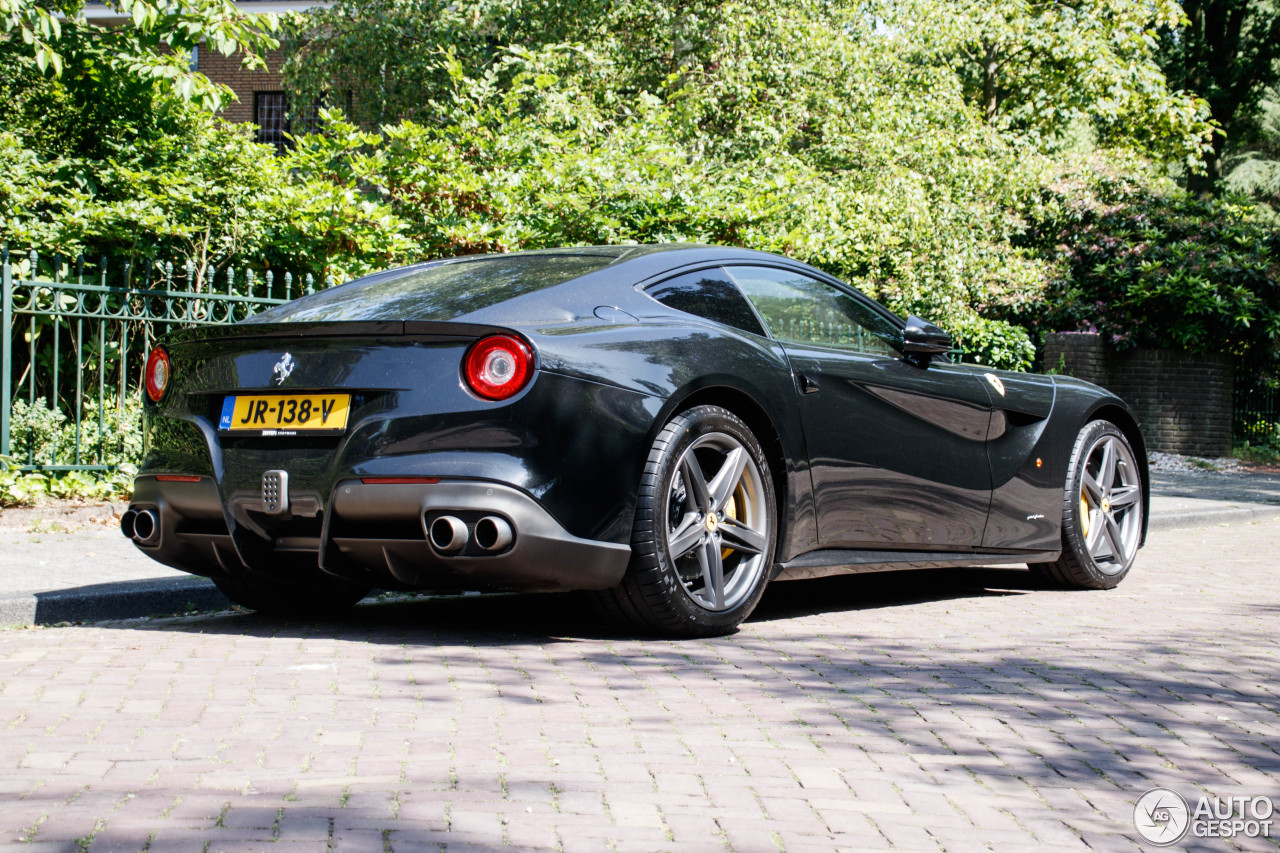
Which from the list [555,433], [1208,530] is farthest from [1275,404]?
[555,433]

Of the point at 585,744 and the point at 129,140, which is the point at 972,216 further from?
the point at 585,744

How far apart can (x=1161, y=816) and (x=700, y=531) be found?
6.84 feet

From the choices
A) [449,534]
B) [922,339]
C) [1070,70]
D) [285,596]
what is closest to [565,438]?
[449,534]

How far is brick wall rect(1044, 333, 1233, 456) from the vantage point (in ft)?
63.0

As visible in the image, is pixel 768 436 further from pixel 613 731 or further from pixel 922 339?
pixel 613 731

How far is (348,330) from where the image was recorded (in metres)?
4.51

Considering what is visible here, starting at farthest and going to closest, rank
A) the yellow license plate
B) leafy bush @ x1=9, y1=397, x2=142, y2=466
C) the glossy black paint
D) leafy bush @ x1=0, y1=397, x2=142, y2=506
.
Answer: leafy bush @ x1=9, y1=397, x2=142, y2=466 < leafy bush @ x1=0, y1=397, x2=142, y2=506 < the yellow license plate < the glossy black paint

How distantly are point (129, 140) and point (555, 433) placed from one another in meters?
7.52

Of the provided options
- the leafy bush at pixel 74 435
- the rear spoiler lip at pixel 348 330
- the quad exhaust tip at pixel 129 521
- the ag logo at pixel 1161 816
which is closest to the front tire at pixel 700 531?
the rear spoiler lip at pixel 348 330

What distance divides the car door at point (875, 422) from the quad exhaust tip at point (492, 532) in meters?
1.46

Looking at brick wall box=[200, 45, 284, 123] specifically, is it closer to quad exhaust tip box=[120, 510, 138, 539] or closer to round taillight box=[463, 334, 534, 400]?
quad exhaust tip box=[120, 510, 138, 539]

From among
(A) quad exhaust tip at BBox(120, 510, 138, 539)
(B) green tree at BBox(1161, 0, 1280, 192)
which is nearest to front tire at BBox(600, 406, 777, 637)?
(A) quad exhaust tip at BBox(120, 510, 138, 539)

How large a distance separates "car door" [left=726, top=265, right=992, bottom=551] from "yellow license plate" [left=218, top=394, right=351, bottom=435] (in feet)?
5.77

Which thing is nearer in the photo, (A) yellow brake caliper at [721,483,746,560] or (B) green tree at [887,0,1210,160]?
(A) yellow brake caliper at [721,483,746,560]
